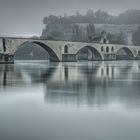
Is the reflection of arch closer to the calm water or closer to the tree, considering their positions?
the tree

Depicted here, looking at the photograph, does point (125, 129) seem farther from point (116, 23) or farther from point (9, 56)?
point (116, 23)

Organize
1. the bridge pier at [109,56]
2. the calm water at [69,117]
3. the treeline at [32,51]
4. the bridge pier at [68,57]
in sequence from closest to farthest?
1. the calm water at [69,117]
2. the bridge pier at [68,57]
3. the bridge pier at [109,56]
4. the treeline at [32,51]

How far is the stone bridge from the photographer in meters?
64.6

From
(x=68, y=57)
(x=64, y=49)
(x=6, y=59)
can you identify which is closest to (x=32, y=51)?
(x=68, y=57)

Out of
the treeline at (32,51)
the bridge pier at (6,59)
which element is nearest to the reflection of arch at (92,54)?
the treeline at (32,51)

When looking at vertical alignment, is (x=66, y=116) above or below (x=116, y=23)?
below

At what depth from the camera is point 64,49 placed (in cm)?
8212

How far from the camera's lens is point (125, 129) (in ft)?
27.9

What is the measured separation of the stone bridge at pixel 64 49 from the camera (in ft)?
212

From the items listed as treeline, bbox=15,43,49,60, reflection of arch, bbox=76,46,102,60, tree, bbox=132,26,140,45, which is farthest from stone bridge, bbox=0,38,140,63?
tree, bbox=132,26,140,45

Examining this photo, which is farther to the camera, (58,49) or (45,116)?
(58,49)

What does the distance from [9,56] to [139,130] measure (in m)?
58.1

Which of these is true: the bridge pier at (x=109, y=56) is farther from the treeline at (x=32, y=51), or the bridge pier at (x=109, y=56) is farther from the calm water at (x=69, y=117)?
the calm water at (x=69, y=117)

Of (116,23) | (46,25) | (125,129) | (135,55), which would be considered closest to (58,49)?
(135,55)
